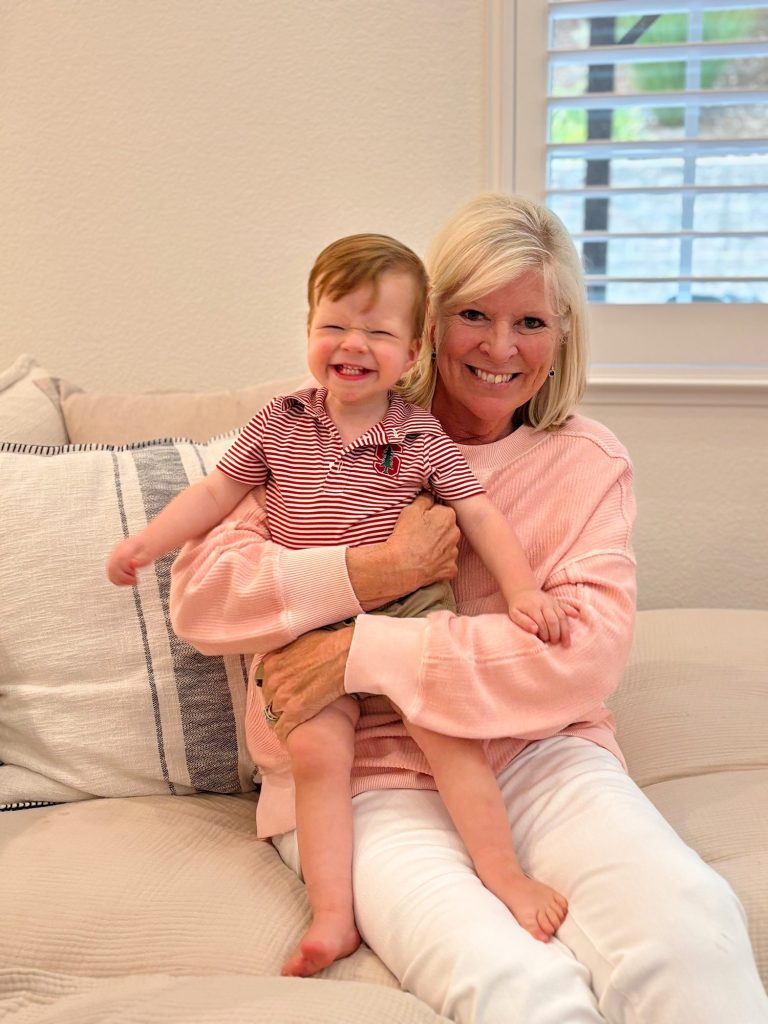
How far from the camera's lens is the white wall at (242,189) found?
6.89 feet

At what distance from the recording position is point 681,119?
6.82 feet

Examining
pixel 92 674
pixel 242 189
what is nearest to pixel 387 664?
pixel 92 674

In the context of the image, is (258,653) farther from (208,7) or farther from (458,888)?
(208,7)

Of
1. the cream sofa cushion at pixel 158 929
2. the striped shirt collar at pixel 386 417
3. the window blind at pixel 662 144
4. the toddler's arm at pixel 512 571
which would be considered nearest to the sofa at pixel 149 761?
the cream sofa cushion at pixel 158 929

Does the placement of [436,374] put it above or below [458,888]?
above

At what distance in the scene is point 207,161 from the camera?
7.11ft

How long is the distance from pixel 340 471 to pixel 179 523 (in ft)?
0.77

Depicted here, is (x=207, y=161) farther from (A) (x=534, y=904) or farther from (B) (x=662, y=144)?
(A) (x=534, y=904)

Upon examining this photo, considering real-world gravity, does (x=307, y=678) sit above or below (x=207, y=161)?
below

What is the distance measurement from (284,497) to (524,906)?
59 centimetres

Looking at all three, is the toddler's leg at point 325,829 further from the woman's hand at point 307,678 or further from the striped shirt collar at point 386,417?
the striped shirt collar at point 386,417

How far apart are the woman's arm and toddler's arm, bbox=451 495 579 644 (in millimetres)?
37

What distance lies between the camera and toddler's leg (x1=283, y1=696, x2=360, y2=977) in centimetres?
107

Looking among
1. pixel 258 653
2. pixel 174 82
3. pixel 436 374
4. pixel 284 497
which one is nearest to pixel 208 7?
pixel 174 82
